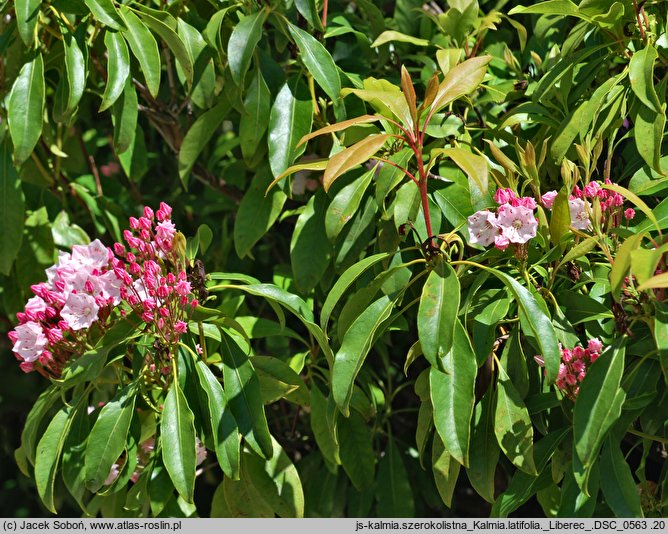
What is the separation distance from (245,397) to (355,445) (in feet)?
1.27

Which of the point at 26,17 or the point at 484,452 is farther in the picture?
the point at 26,17

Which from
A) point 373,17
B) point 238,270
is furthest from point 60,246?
point 373,17

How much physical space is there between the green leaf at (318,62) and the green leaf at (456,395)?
58 cm

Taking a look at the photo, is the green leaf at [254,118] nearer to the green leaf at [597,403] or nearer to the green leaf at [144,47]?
the green leaf at [144,47]

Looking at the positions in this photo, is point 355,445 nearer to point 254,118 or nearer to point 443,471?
point 443,471

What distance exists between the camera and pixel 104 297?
1.56 m

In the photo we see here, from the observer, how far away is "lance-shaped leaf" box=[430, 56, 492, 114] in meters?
1.47

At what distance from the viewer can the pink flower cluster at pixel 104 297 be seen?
150cm

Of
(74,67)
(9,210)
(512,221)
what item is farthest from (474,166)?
(9,210)

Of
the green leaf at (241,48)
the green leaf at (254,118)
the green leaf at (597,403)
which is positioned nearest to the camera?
the green leaf at (597,403)

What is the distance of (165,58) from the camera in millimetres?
2242

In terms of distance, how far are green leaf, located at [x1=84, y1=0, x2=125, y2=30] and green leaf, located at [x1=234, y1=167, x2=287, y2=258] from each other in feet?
1.38

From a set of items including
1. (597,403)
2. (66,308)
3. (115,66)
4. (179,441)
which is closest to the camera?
(597,403)

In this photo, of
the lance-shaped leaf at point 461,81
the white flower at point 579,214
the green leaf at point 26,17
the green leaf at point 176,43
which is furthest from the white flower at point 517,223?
the green leaf at point 26,17
